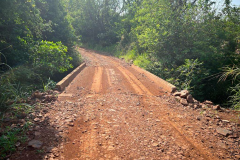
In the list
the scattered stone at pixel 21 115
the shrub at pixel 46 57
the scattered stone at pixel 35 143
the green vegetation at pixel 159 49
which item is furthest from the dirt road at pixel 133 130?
the shrub at pixel 46 57

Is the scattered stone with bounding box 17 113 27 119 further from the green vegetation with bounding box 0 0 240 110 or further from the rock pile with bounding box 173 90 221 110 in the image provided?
the rock pile with bounding box 173 90 221 110

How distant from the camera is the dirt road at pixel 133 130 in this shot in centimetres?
268

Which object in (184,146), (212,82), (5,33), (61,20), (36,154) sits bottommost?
(36,154)

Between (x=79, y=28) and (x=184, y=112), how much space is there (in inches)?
974

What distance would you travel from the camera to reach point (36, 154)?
2496 millimetres

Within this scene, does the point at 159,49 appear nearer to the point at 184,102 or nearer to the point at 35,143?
the point at 184,102

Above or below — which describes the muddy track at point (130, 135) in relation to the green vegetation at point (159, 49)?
below

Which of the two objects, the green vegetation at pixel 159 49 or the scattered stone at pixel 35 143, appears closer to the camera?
the scattered stone at pixel 35 143

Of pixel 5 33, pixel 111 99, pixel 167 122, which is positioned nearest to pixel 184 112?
pixel 167 122

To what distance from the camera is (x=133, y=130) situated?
10.9ft

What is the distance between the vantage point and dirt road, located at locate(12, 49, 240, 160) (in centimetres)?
268

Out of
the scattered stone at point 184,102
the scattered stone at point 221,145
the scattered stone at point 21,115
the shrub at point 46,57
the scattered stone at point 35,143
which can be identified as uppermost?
the shrub at point 46,57

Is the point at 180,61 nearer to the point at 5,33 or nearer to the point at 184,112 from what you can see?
the point at 184,112

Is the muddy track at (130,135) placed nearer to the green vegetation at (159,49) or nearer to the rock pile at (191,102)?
the rock pile at (191,102)
